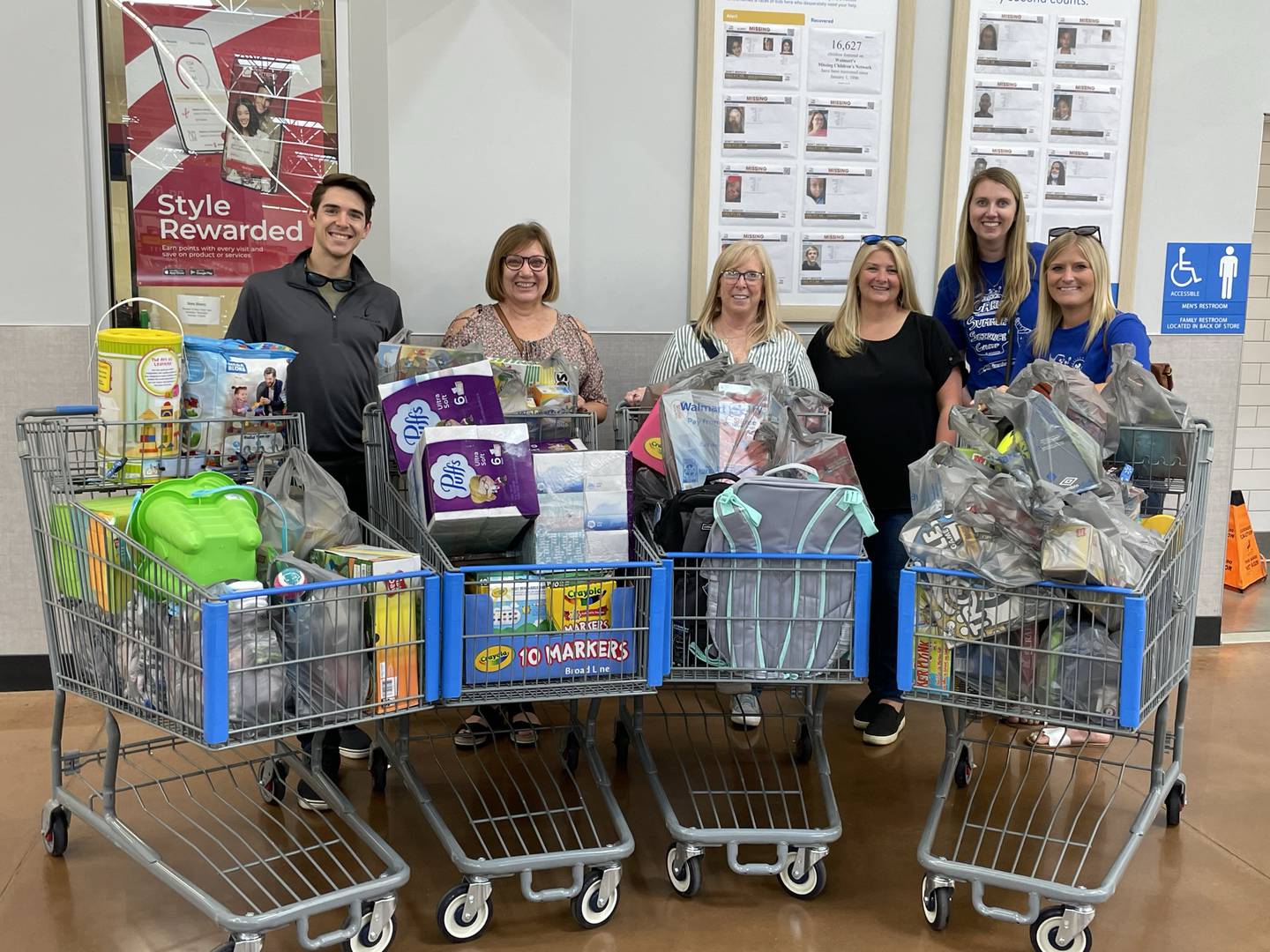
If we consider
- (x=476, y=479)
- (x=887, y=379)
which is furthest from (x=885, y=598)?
(x=476, y=479)

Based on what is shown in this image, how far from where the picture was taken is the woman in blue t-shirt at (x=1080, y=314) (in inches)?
133

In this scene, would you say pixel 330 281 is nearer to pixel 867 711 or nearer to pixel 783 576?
pixel 783 576

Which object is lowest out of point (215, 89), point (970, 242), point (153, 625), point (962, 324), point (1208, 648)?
point (1208, 648)

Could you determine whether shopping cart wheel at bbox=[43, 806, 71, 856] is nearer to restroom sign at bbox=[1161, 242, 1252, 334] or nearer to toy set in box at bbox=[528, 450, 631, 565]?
toy set in box at bbox=[528, 450, 631, 565]

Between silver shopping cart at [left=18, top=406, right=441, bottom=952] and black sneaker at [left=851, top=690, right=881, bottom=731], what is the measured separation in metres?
1.82

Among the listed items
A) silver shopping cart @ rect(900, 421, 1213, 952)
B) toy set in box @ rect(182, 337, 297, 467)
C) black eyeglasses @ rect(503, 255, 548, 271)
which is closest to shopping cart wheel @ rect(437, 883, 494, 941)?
silver shopping cart @ rect(900, 421, 1213, 952)

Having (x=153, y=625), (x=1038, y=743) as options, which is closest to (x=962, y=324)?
(x=1038, y=743)

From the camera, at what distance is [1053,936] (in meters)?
2.53

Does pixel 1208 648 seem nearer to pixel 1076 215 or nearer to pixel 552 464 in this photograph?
pixel 1076 215

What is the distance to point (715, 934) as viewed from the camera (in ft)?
8.57

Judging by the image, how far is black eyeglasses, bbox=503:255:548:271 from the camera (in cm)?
371

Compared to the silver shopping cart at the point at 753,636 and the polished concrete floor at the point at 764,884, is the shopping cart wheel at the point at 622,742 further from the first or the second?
the silver shopping cart at the point at 753,636

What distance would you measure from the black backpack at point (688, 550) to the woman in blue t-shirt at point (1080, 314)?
136 cm

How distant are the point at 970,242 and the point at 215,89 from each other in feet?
9.28
